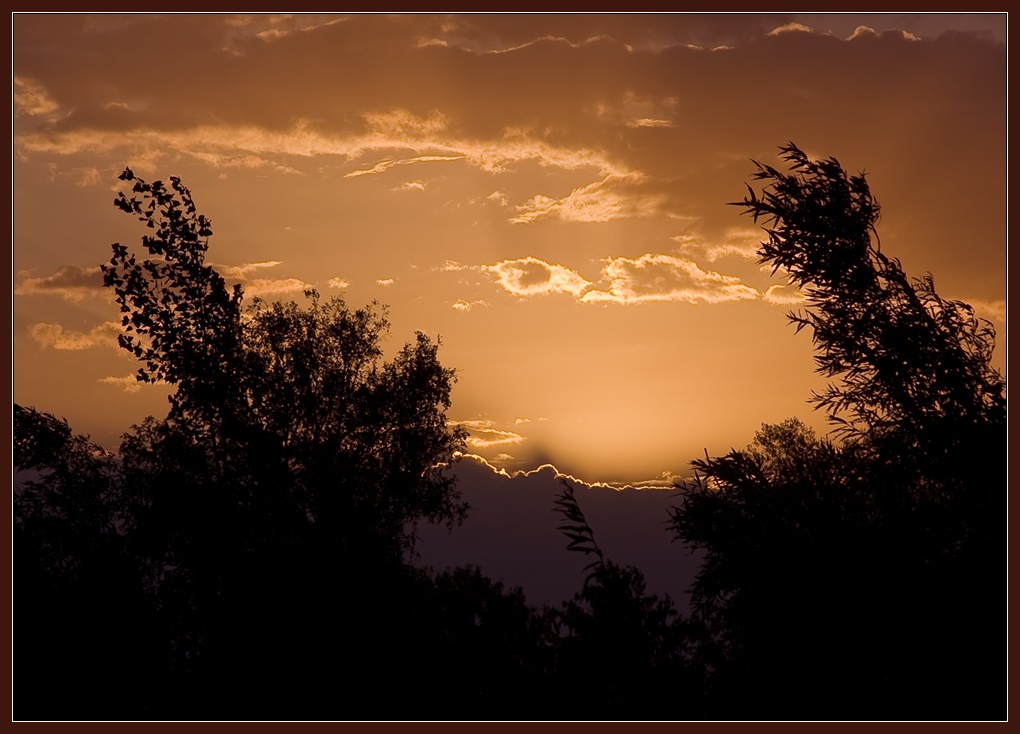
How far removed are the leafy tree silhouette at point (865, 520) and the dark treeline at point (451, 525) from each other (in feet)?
0.15

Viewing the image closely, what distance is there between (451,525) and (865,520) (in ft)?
72.7

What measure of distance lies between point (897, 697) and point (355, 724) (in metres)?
9.47

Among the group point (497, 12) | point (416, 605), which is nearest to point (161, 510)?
point (416, 605)

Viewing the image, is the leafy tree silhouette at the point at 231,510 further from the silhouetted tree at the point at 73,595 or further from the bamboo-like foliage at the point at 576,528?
the bamboo-like foliage at the point at 576,528

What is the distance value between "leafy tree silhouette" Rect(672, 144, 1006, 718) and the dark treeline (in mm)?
45

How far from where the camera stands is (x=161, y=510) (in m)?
25.4

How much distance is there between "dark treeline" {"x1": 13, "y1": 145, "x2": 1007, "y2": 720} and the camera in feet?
43.2

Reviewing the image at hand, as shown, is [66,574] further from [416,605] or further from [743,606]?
[743,606]

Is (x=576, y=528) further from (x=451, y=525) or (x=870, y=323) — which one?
(x=451, y=525)

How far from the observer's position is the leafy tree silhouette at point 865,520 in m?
12.8

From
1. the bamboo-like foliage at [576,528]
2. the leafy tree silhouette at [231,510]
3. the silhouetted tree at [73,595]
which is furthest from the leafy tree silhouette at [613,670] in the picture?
the silhouetted tree at [73,595]

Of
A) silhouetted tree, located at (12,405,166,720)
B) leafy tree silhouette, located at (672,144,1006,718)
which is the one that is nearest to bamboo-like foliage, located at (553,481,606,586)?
leafy tree silhouette, located at (672,144,1006,718)

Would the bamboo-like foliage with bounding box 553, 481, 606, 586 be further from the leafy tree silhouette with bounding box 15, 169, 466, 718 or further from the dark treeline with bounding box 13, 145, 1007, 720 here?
the leafy tree silhouette with bounding box 15, 169, 466, 718

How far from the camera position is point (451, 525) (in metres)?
34.3
